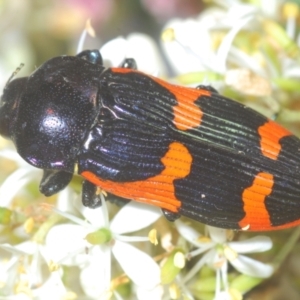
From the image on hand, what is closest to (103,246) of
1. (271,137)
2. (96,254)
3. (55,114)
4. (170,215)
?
(96,254)

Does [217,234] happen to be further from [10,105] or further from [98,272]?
[10,105]

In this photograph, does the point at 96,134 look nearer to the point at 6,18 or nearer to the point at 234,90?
the point at 234,90

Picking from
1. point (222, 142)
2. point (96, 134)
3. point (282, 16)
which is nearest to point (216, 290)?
point (222, 142)

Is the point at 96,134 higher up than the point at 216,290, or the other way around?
the point at 96,134

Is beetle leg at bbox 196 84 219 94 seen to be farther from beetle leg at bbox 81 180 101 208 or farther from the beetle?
beetle leg at bbox 81 180 101 208

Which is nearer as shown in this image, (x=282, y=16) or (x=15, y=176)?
(x=15, y=176)

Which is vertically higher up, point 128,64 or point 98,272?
point 128,64

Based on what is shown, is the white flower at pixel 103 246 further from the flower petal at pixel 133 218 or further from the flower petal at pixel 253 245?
the flower petal at pixel 253 245

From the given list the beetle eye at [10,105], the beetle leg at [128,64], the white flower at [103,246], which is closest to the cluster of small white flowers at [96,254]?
the white flower at [103,246]

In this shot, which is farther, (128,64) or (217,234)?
(128,64)
